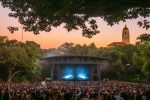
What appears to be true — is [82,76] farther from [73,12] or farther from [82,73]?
[73,12]

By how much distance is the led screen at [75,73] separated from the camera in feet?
285

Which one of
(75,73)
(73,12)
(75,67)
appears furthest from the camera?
(75,67)

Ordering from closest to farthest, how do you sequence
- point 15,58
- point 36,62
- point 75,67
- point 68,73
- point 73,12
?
point 73,12 < point 15,58 < point 36,62 < point 68,73 < point 75,67

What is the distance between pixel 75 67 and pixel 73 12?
75.2 m

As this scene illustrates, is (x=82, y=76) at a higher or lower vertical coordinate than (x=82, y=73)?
lower

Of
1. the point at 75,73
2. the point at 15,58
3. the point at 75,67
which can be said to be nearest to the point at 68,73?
the point at 75,73

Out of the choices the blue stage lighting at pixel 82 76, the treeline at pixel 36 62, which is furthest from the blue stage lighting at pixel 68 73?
the treeline at pixel 36 62

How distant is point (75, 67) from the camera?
87.7m

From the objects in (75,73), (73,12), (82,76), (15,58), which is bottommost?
(73,12)

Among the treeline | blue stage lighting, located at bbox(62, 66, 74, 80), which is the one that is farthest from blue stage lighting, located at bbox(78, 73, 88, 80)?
the treeline

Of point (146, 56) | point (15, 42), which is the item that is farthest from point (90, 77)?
point (146, 56)

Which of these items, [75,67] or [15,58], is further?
[75,67]

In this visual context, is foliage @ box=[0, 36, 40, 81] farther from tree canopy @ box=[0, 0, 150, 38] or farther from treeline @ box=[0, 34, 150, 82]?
tree canopy @ box=[0, 0, 150, 38]

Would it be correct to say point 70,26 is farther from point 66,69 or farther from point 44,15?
point 66,69
